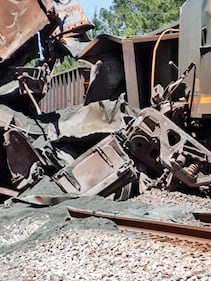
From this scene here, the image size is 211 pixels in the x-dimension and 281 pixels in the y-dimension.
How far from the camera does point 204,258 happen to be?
4180 mm

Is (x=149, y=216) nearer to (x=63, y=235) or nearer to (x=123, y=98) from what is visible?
(x=63, y=235)

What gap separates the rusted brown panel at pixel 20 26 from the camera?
969 cm

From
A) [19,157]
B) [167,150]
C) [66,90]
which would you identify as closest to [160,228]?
[167,150]

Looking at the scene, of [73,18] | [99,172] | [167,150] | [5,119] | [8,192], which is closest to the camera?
[167,150]

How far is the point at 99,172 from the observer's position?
8.02 metres

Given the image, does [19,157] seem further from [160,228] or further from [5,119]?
[160,228]

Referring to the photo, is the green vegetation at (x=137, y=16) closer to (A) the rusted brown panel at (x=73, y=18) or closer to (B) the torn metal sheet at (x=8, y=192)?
(A) the rusted brown panel at (x=73, y=18)

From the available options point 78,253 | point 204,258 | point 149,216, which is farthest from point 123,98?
point 204,258

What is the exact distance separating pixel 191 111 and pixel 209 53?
31.1 inches

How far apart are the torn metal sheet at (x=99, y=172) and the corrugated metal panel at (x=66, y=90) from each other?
10.2 feet

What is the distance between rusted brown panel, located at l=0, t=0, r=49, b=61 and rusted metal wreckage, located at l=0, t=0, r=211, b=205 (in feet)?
0.05

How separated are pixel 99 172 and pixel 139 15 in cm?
2600

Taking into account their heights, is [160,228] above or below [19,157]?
above

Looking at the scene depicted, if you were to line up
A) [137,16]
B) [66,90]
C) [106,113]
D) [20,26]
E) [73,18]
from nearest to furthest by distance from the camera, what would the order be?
[106,113], [20,26], [73,18], [66,90], [137,16]
